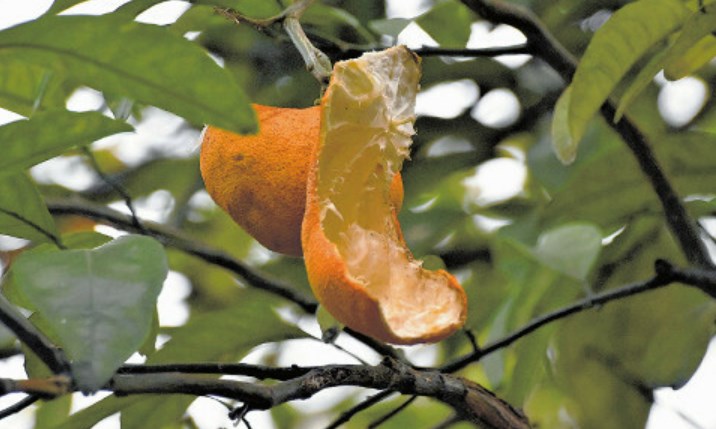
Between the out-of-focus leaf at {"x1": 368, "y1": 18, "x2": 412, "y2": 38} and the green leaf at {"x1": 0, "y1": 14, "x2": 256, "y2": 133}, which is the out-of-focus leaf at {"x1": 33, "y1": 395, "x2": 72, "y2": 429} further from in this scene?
the green leaf at {"x1": 0, "y1": 14, "x2": 256, "y2": 133}

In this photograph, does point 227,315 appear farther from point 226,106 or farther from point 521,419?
point 226,106

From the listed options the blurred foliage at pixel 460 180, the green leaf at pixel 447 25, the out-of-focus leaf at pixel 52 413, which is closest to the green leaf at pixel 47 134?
the blurred foliage at pixel 460 180

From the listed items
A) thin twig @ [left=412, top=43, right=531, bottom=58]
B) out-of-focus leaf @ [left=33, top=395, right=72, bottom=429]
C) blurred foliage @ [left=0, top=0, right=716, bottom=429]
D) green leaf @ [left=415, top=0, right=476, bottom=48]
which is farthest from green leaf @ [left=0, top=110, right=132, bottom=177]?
out-of-focus leaf @ [left=33, top=395, right=72, bottom=429]

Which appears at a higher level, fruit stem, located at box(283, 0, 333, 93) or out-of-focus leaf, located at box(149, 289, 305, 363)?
fruit stem, located at box(283, 0, 333, 93)

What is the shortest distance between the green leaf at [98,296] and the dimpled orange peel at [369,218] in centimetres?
8

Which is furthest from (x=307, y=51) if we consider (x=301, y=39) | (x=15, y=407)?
(x=15, y=407)

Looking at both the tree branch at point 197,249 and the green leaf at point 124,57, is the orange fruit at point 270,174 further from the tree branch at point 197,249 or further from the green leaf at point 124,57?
the tree branch at point 197,249

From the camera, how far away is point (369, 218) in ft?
2.04

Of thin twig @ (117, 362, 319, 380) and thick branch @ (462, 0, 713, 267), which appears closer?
thin twig @ (117, 362, 319, 380)

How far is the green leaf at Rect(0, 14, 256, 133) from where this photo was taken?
20.0 inches

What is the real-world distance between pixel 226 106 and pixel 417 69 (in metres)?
0.18

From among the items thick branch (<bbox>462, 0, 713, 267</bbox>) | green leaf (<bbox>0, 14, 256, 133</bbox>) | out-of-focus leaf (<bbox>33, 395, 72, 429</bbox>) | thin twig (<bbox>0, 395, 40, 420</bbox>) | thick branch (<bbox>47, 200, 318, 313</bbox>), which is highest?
green leaf (<bbox>0, 14, 256, 133</bbox>)

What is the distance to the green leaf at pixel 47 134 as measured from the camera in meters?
0.59

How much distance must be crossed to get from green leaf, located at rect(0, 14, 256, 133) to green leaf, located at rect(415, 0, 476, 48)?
1.75ft
